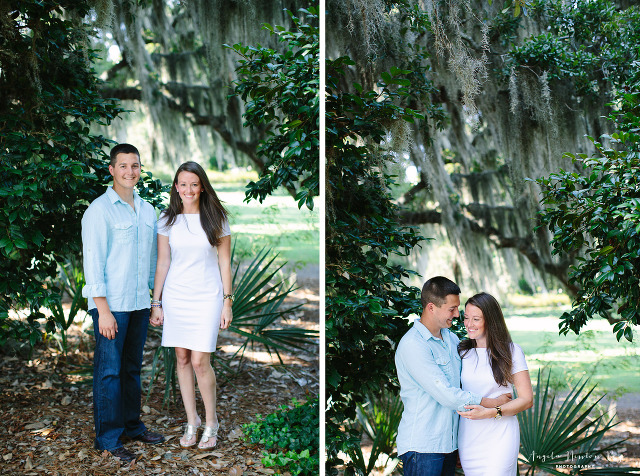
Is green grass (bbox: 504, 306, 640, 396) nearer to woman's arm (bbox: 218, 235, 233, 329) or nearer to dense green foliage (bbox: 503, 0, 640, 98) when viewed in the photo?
dense green foliage (bbox: 503, 0, 640, 98)

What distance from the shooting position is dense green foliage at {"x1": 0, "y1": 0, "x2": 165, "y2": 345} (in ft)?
6.30

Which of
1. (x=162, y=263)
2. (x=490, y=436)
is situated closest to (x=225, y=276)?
(x=162, y=263)

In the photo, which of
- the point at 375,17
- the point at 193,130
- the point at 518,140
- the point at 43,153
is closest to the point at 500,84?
the point at 518,140

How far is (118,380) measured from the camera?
6.41 ft

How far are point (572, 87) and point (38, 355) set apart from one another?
2.66 metres

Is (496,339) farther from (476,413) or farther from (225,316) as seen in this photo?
Answer: (225,316)

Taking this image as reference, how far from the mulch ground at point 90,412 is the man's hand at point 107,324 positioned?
0.39 meters

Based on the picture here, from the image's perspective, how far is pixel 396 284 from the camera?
79.5 inches

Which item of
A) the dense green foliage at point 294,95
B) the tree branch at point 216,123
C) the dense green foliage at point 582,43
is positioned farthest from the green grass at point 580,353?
the tree branch at point 216,123

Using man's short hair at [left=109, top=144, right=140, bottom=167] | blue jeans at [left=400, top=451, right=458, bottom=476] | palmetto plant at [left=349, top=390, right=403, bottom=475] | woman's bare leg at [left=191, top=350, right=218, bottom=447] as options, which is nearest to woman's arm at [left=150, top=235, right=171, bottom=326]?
woman's bare leg at [left=191, top=350, right=218, bottom=447]

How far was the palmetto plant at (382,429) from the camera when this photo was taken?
208 cm

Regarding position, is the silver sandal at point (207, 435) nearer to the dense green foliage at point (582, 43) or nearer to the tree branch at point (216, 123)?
the dense green foliage at point (582, 43)

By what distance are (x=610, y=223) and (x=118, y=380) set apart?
1.78 meters

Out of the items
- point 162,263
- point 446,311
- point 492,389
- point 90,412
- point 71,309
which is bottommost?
point 90,412
